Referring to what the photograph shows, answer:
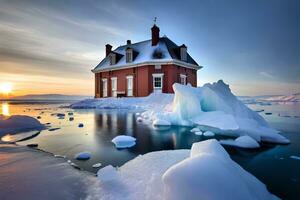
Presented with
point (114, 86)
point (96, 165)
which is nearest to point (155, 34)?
point (114, 86)

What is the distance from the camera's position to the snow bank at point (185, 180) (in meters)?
1.69

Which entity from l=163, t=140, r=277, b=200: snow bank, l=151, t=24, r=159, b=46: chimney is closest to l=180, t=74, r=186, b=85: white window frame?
l=151, t=24, r=159, b=46: chimney

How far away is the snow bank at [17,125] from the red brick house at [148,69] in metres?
12.0

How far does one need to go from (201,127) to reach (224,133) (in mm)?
1270

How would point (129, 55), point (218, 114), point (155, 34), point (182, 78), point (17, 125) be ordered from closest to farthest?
point (218, 114) → point (17, 125) → point (182, 78) → point (155, 34) → point (129, 55)

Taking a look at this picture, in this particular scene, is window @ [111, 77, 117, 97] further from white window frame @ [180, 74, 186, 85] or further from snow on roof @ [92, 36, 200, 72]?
white window frame @ [180, 74, 186, 85]

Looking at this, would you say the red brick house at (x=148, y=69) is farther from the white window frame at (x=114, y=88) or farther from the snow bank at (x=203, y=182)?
the snow bank at (x=203, y=182)

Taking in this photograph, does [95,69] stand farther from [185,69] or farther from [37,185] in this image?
[37,185]

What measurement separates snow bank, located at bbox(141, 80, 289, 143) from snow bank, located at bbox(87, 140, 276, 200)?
349cm

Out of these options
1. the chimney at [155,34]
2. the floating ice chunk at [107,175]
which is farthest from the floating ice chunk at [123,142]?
the chimney at [155,34]

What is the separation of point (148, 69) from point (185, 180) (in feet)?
55.9

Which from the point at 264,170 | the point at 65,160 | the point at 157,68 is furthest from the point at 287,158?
the point at 157,68

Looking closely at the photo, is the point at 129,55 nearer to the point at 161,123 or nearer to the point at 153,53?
the point at 153,53

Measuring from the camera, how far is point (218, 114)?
22.4 ft
